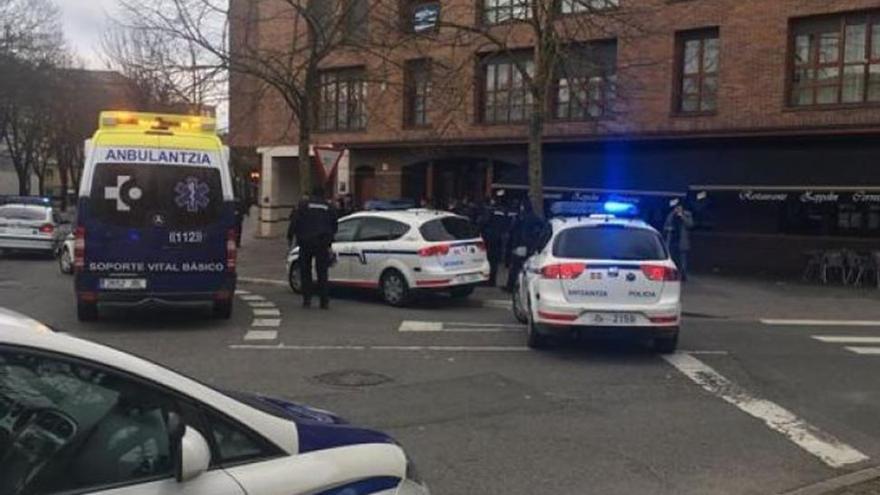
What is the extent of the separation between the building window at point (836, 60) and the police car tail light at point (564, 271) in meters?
13.4

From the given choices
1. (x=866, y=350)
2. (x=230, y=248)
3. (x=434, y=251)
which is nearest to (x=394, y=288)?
(x=434, y=251)

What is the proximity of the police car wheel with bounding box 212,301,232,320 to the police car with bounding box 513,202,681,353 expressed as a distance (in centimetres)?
444

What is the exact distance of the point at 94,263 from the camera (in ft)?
39.4

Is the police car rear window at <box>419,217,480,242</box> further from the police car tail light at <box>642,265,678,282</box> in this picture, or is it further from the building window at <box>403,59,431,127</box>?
the building window at <box>403,59,431,127</box>

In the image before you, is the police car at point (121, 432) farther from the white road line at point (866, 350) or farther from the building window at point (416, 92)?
the building window at point (416, 92)

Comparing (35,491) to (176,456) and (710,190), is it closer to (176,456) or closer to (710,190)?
(176,456)

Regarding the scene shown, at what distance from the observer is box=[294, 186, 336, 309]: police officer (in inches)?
574

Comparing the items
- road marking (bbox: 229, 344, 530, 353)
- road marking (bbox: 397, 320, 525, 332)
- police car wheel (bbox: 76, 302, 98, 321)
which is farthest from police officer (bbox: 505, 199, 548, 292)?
police car wheel (bbox: 76, 302, 98, 321)

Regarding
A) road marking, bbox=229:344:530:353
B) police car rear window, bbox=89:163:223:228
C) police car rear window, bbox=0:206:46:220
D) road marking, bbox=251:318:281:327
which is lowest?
road marking, bbox=251:318:281:327

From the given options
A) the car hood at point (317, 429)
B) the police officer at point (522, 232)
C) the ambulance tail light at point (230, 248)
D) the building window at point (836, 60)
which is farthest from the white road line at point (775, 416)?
the building window at point (836, 60)

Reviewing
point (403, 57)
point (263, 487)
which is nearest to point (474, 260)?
point (263, 487)

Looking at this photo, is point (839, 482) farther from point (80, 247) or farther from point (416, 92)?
point (416, 92)

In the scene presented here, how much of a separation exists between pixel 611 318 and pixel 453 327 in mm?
3107

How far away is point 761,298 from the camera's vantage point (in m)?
17.8
